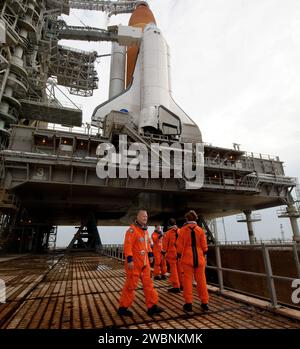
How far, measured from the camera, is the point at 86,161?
17.1 meters

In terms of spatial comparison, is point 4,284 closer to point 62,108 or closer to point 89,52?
point 62,108

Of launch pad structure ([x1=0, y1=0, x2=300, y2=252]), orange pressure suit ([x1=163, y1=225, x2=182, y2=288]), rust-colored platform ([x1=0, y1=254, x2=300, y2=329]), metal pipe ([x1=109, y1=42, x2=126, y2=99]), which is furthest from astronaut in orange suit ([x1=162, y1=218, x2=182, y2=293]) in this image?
metal pipe ([x1=109, y1=42, x2=126, y2=99])

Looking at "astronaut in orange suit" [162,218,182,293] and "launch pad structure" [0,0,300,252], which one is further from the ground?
"launch pad structure" [0,0,300,252]

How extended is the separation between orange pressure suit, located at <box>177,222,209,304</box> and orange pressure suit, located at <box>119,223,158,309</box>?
62cm

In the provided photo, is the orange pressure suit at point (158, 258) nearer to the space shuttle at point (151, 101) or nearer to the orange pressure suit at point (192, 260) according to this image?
the orange pressure suit at point (192, 260)

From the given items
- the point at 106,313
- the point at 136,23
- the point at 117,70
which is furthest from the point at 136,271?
the point at 117,70

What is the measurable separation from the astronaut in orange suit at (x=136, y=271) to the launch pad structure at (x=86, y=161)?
46.5 feet

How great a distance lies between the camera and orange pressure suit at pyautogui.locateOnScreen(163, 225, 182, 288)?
17.3 feet

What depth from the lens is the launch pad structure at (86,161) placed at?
1750 centimetres

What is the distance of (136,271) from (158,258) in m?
3.76

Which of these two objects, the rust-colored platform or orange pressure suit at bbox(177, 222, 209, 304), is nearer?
the rust-colored platform

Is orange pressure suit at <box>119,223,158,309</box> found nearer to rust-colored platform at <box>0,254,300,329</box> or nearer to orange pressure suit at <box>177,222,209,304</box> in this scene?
rust-colored platform at <box>0,254,300,329</box>

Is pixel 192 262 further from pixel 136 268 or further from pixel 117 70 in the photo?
pixel 117 70

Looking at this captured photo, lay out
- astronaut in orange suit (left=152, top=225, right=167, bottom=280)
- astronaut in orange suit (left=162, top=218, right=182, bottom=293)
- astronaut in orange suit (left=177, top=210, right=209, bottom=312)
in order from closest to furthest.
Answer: astronaut in orange suit (left=177, top=210, right=209, bottom=312)
astronaut in orange suit (left=162, top=218, right=182, bottom=293)
astronaut in orange suit (left=152, top=225, right=167, bottom=280)
